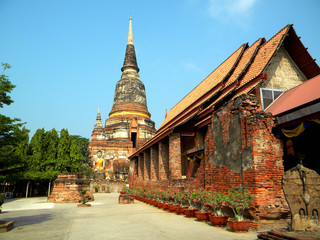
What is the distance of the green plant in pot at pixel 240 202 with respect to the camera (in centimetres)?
604

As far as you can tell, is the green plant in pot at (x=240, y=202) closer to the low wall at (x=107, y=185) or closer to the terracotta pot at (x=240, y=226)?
the terracotta pot at (x=240, y=226)

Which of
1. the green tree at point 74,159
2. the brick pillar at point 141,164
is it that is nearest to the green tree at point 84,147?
the green tree at point 74,159

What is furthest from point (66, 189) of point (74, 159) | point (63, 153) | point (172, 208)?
point (74, 159)

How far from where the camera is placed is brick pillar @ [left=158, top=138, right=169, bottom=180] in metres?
13.8

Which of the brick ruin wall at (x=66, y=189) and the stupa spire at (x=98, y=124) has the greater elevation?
the stupa spire at (x=98, y=124)

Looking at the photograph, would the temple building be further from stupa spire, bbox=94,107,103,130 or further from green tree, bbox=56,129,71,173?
green tree, bbox=56,129,71,173

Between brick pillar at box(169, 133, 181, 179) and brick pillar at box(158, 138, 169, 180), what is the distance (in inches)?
62.8

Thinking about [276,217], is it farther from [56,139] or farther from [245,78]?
[56,139]

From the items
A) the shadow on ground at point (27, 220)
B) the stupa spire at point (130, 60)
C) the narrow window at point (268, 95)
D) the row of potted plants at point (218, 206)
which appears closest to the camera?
the row of potted plants at point (218, 206)

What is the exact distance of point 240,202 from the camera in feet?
20.2

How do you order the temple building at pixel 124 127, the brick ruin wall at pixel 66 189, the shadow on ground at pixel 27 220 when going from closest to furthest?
1. the shadow on ground at pixel 27 220
2. the brick ruin wall at pixel 66 189
3. the temple building at pixel 124 127

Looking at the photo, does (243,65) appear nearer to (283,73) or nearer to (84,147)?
(283,73)

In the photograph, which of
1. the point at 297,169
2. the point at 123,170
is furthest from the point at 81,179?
the point at 123,170

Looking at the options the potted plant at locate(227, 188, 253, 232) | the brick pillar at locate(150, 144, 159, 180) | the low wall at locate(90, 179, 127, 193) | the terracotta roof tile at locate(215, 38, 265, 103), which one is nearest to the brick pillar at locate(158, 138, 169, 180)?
the brick pillar at locate(150, 144, 159, 180)
